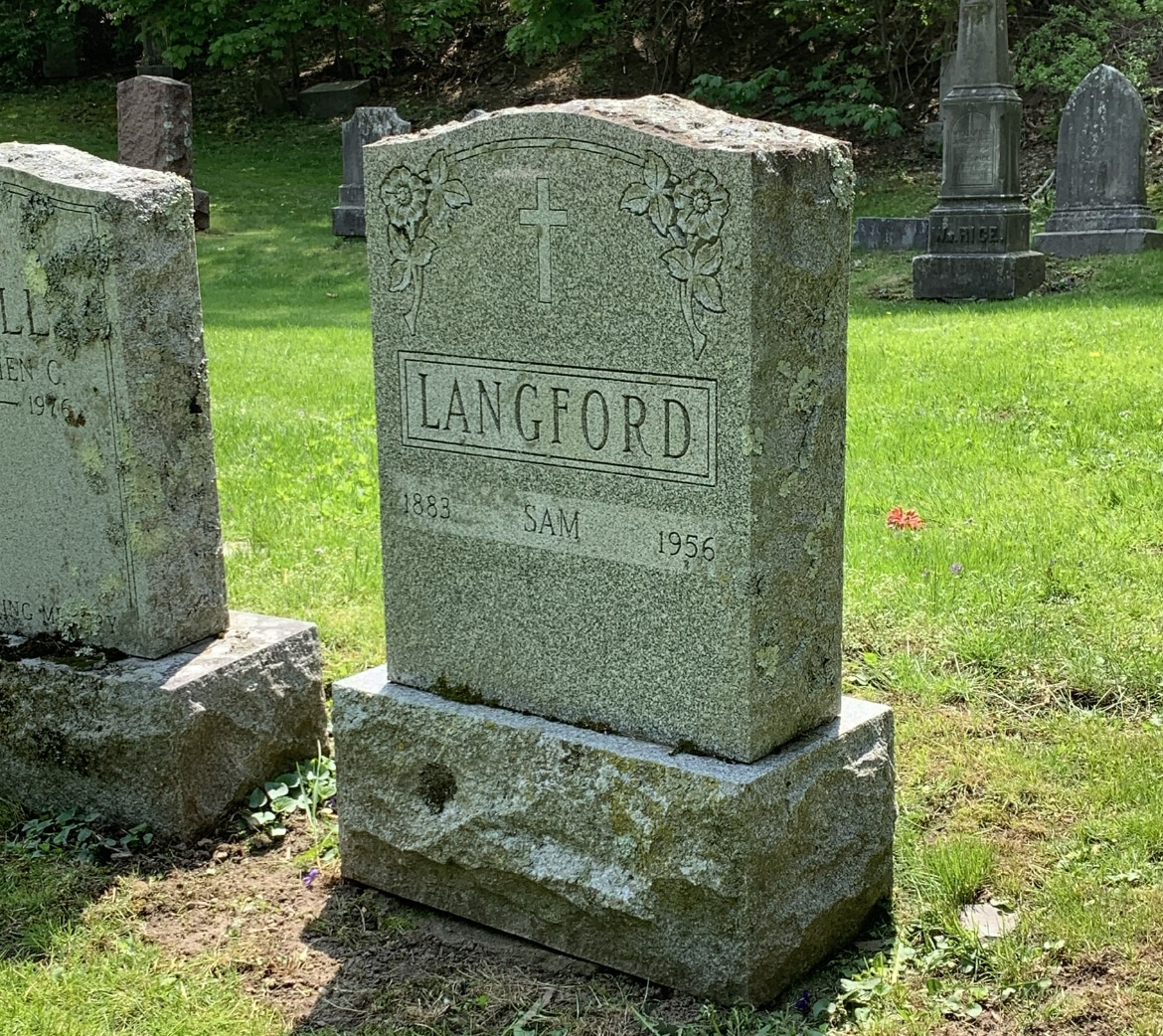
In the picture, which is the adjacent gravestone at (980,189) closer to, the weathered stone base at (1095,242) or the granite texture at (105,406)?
the weathered stone base at (1095,242)

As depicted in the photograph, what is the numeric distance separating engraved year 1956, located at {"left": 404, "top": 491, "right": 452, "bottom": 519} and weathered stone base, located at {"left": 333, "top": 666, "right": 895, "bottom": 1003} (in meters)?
0.45

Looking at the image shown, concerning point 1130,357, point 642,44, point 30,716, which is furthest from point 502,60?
point 30,716

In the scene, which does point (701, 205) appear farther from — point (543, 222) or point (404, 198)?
point (404, 198)

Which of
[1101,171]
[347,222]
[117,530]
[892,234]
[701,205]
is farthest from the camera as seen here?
[347,222]

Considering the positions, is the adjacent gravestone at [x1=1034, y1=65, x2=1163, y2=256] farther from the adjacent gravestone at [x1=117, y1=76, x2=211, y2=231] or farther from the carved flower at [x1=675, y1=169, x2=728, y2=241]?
the carved flower at [x1=675, y1=169, x2=728, y2=241]

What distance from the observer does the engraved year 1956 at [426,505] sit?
330 cm

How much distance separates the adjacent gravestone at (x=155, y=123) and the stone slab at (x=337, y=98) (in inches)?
347

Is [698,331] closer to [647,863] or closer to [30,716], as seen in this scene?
[647,863]

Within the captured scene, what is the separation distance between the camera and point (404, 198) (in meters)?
3.21

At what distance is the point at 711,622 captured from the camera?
2889 mm

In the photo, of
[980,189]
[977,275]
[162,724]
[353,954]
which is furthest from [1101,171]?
[353,954]

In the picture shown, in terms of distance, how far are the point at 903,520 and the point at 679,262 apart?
2.70 metres

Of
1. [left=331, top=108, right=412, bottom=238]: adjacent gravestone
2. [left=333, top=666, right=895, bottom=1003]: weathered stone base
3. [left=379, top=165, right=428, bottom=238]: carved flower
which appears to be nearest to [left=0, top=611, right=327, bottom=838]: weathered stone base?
[left=333, top=666, right=895, bottom=1003]: weathered stone base

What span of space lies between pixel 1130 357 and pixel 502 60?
19.7 m
